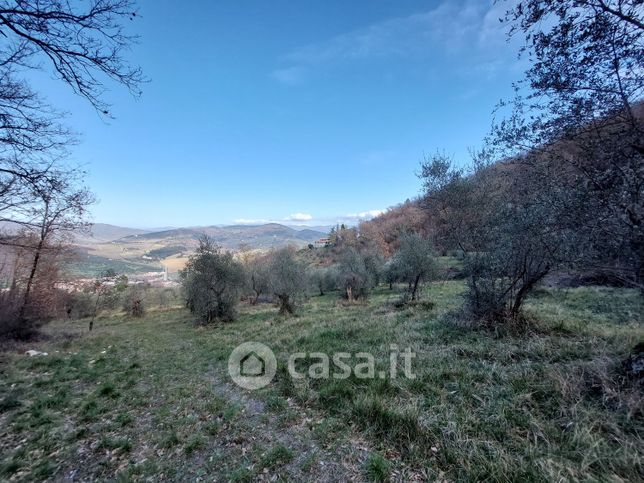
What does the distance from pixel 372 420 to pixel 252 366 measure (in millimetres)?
4814

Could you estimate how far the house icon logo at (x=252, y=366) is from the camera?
708 cm

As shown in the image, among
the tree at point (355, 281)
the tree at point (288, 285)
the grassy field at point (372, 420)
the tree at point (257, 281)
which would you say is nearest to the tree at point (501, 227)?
the grassy field at point (372, 420)

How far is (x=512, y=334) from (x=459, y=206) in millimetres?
4891

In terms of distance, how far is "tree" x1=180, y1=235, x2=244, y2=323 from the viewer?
21859mm

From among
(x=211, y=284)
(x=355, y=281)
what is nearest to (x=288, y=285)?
(x=211, y=284)

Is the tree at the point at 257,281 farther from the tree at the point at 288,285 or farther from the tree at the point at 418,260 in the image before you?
the tree at the point at 418,260

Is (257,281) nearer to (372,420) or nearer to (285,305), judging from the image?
(285,305)

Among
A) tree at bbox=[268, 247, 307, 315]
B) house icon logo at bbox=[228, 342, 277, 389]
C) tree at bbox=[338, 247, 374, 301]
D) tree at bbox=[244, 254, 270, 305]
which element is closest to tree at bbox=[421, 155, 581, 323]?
house icon logo at bbox=[228, 342, 277, 389]

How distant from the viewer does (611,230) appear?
14.5 ft

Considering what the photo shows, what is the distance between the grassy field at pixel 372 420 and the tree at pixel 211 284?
44.9ft

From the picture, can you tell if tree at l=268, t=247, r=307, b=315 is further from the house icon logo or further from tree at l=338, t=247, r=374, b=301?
the house icon logo

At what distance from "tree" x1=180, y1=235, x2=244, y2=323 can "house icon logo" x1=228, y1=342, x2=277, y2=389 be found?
1267cm

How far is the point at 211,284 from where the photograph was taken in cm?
2212

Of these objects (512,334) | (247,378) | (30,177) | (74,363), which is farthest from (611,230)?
(74,363)
